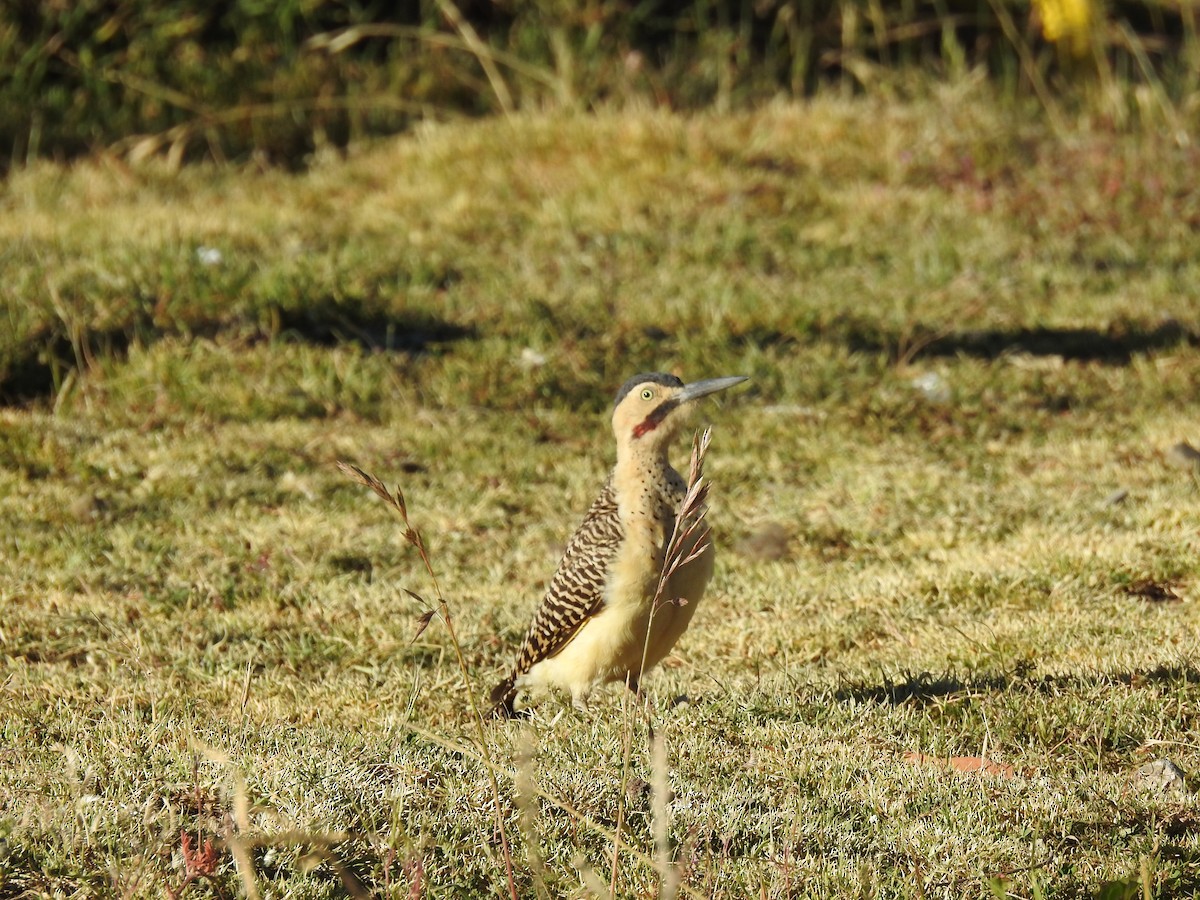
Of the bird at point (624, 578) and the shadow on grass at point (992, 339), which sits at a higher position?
the bird at point (624, 578)

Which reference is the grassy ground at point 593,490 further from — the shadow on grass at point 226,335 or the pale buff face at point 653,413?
the pale buff face at point 653,413

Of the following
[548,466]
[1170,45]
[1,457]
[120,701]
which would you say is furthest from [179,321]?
[1170,45]

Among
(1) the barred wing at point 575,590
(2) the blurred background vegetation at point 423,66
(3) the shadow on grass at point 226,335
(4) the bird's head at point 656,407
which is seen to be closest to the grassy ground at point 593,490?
(3) the shadow on grass at point 226,335

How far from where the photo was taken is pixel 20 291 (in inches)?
Answer: 297

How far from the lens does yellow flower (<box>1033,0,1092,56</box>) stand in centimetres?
1077

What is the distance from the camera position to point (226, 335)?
742 centimetres

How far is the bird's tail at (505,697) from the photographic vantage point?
14.6ft

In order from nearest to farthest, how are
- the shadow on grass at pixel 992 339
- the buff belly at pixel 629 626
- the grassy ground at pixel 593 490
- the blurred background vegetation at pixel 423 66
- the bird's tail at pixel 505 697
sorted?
the grassy ground at pixel 593 490
the buff belly at pixel 629 626
the bird's tail at pixel 505 697
the shadow on grass at pixel 992 339
the blurred background vegetation at pixel 423 66

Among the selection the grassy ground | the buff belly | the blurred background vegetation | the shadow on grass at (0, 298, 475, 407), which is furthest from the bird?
the blurred background vegetation

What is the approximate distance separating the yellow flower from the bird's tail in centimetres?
795

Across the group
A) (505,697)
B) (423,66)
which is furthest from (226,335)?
(423,66)

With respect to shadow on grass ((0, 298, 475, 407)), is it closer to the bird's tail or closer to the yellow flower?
the bird's tail

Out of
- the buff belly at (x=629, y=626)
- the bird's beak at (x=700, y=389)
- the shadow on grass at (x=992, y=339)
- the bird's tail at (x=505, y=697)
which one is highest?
the bird's beak at (x=700, y=389)

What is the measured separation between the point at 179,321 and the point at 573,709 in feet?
13.2
